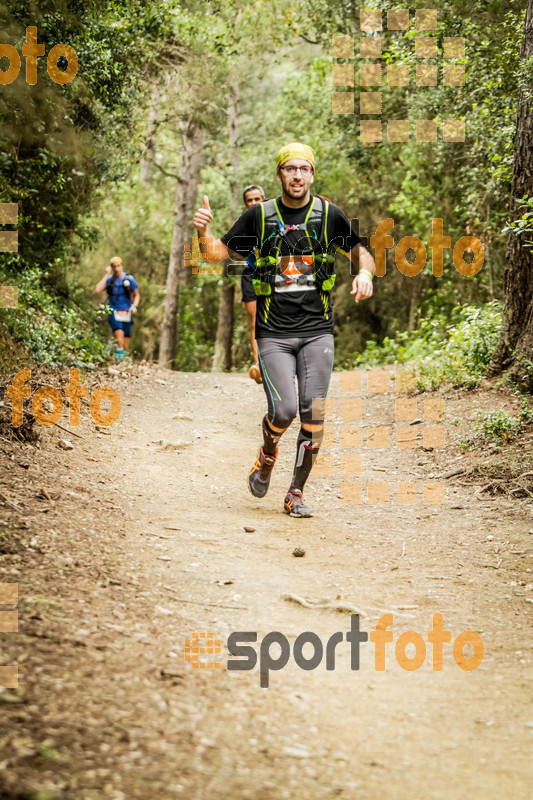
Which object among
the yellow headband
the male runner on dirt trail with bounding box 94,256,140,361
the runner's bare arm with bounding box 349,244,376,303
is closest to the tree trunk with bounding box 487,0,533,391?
the runner's bare arm with bounding box 349,244,376,303

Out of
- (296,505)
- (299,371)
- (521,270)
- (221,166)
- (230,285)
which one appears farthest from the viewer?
(221,166)

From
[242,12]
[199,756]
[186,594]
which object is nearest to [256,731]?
[199,756]

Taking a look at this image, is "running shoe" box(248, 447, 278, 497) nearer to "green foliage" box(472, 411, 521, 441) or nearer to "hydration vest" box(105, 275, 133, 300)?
"green foliage" box(472, 411, 521, 441)

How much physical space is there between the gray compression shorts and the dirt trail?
0.87 metres

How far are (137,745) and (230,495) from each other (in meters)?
4.16

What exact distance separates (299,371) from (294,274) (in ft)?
2.35

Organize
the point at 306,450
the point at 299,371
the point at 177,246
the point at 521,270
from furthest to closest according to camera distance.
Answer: the point at 177,246 < the point at 521,270 < the point at 306,450 < the point at 299,371

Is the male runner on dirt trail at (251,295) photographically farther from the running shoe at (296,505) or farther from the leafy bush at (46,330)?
the leafy bush at (46,330)

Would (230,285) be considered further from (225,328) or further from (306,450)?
(306,450)

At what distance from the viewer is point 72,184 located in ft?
41.3

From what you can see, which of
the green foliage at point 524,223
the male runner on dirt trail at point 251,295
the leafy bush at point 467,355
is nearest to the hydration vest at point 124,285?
the leafy bush at point 467,355

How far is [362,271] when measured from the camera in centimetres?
542

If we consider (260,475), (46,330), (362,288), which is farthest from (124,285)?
(362,288)

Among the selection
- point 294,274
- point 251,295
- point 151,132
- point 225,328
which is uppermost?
point 151,132
